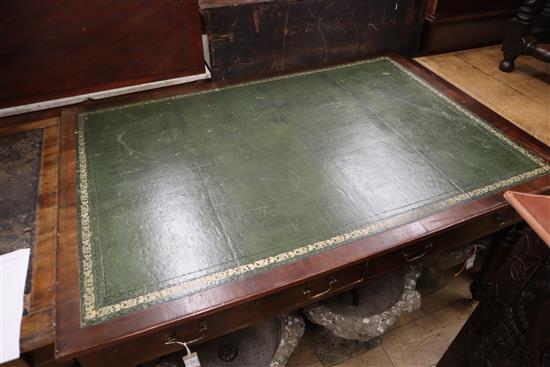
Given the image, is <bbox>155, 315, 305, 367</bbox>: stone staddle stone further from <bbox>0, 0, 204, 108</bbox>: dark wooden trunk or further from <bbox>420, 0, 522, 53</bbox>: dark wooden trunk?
<bbox>420, 0, 522, 53</bbox>: dark wooden trunk

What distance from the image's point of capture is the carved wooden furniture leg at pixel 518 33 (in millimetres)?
1686

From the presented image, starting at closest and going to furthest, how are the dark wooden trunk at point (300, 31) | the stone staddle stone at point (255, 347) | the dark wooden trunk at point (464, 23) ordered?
the stone staddle stone at point (255, 347) → the dark wooden trunk at point (300, 31) → the dark wooden trunk at point (464, 23)

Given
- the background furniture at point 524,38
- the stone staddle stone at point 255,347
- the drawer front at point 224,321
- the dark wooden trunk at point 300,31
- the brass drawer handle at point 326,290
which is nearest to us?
the drawer front at point 224,321

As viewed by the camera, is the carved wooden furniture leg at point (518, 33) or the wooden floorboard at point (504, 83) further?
the carved wooden furniture leg at point (518, 33)

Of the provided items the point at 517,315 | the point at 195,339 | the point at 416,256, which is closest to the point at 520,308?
the point at 517,315

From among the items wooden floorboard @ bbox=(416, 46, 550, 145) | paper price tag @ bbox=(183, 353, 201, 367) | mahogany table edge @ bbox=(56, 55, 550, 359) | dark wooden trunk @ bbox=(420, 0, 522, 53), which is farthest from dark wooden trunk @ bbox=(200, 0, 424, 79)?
paper price tag @ bbox=(183, 353, 201, 367)

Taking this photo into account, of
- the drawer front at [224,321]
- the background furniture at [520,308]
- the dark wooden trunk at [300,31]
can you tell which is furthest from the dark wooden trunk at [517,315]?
the dark wooden trunk at [300,31]

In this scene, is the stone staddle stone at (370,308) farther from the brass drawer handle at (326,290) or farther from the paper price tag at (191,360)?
the paper price tag at (191,360)

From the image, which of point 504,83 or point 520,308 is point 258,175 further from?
point 504,83

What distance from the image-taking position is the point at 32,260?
91cm

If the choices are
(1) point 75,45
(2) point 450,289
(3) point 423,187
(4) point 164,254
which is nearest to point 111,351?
(4) point 164,254

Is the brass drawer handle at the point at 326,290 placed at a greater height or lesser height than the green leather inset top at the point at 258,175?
lesser

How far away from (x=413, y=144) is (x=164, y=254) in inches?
34.4

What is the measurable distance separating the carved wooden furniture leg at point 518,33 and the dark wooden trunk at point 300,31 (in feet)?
1.37
